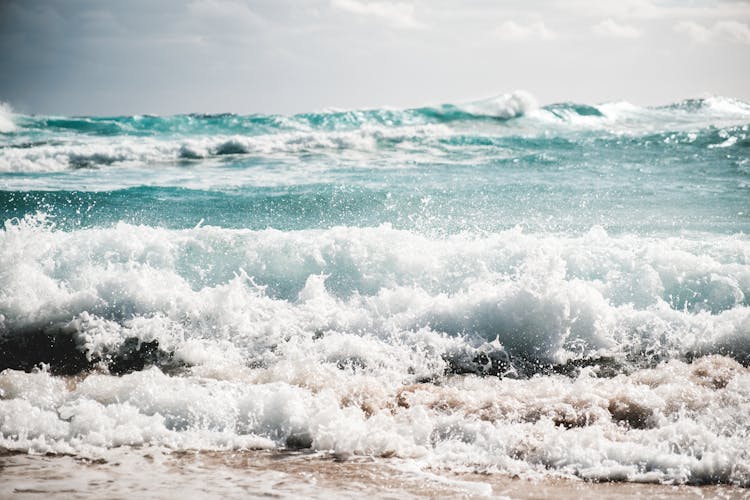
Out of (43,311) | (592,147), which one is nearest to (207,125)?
(592,147)

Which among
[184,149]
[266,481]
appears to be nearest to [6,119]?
[184,149]

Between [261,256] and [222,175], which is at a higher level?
[222,175]

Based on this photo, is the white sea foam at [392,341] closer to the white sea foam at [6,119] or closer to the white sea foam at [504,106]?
the white sea foam at [504,106]

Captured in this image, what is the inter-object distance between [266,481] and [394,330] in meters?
2.94

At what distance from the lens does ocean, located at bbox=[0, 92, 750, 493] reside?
4453mm

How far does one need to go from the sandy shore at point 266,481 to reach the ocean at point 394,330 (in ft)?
0.39

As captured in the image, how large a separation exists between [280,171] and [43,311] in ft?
37.9

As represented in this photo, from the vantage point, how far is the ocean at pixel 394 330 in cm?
445

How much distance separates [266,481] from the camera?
3.88m

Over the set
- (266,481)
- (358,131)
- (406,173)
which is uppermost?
(358,131)

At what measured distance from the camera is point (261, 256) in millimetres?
8281

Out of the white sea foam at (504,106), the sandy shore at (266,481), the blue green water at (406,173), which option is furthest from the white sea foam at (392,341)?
the white sea foam at (504,106)

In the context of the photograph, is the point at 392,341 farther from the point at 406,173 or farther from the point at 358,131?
the point at 358,131

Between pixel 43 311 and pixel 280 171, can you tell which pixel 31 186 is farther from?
pixel 43 311
